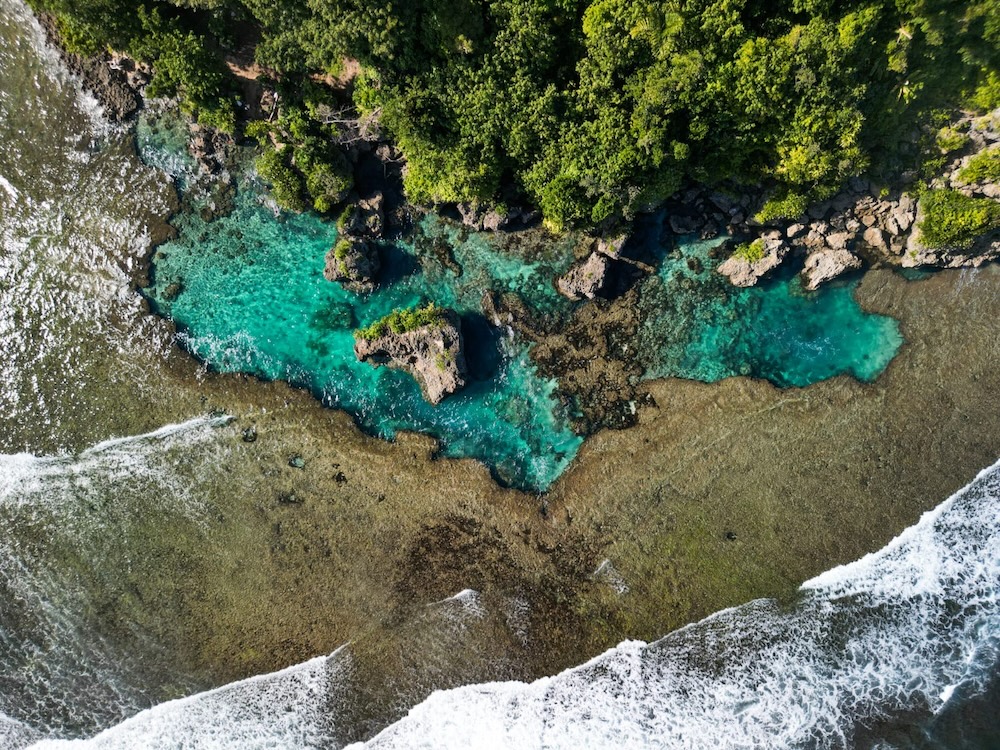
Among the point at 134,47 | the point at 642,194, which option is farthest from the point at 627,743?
the point at 134,47

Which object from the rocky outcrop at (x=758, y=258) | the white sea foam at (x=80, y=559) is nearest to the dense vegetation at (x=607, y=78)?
the rocky outcrop at (x=758, y=258)

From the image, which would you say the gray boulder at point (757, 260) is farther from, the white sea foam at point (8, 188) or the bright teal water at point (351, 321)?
the white sea foam at point (8, 188)

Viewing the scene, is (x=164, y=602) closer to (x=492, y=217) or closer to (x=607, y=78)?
(x=492, y=217)

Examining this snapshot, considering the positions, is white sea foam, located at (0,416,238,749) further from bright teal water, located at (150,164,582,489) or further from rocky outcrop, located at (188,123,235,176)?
rocky outcrop, located at (188,123,235,176)

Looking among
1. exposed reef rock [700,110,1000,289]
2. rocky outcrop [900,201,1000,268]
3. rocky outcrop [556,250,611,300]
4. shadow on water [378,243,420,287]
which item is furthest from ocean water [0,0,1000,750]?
rocky outcrop [900,201,1000,268]

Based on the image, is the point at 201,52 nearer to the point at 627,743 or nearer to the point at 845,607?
the point at 627,743

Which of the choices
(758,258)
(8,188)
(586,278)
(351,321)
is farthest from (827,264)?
(8,188)

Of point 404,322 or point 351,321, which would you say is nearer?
point 404,322
